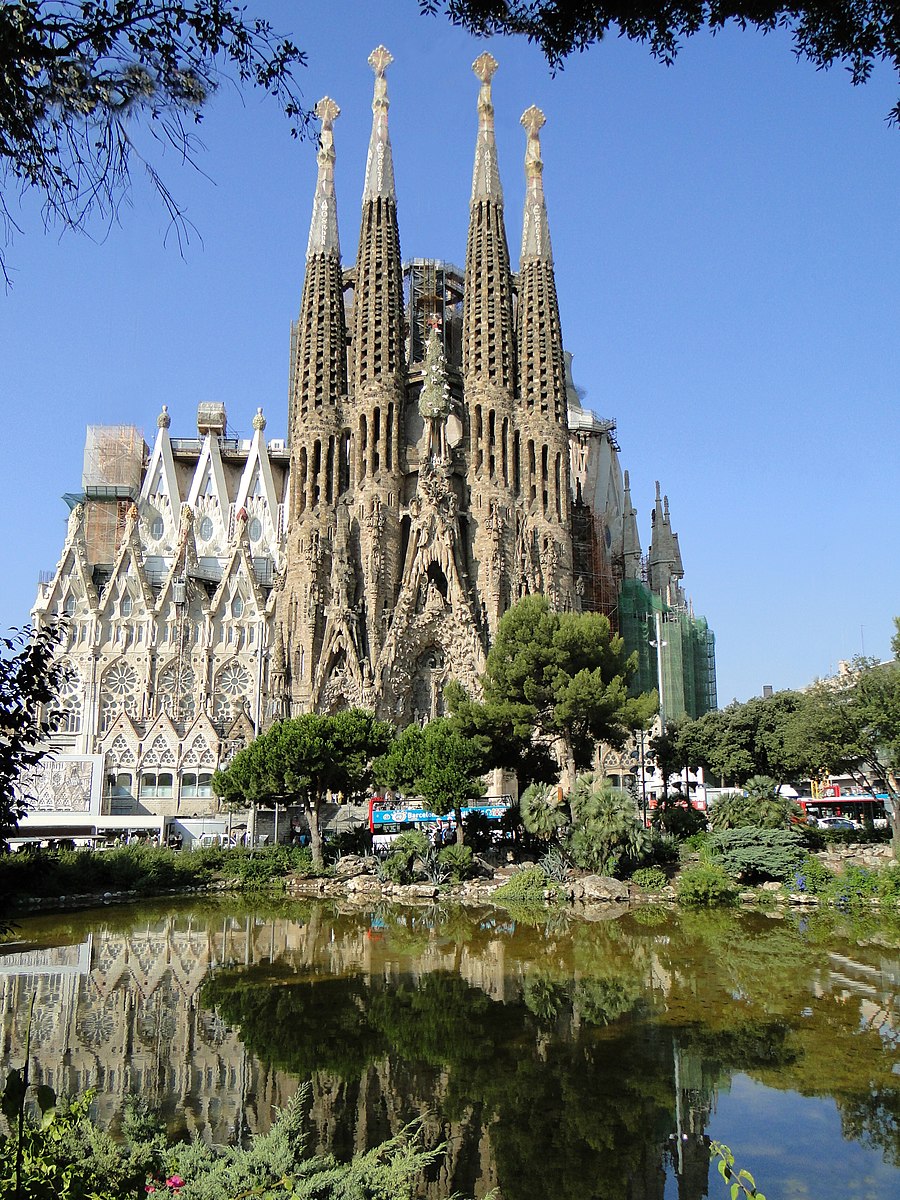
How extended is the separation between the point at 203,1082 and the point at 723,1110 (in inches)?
218

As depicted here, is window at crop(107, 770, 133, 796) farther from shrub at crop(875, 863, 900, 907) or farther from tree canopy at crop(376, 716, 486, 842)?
shrub at crop(875, 863, 900, 907)

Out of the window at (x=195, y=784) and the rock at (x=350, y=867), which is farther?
the window at (x=195, y=784)

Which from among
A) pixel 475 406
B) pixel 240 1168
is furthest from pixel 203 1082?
pixel 475 406

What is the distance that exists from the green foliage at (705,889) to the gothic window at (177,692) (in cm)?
3431

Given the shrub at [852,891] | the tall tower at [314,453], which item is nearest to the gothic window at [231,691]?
the tall tower at [314,453]

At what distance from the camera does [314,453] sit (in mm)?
51875

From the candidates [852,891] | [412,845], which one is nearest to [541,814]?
[412,845]

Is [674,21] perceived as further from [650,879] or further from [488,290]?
[488,290]

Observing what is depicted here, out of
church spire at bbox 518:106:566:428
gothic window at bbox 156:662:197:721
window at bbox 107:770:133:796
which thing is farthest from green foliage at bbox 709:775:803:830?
window at bbox 107:770:133:796

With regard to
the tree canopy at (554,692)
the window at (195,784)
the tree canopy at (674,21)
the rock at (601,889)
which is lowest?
the rock at (601,889)

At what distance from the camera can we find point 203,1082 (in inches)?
411

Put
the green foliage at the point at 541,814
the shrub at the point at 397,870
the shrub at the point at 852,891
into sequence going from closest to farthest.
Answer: the shrub at the point at 852,891 < the shrub at the point at 397,870 < the green foliage at the point at 541,814

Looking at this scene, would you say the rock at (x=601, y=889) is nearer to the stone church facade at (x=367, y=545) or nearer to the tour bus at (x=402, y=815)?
the tour bus at (x=402, y=815)

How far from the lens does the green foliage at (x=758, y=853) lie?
1040 inches
